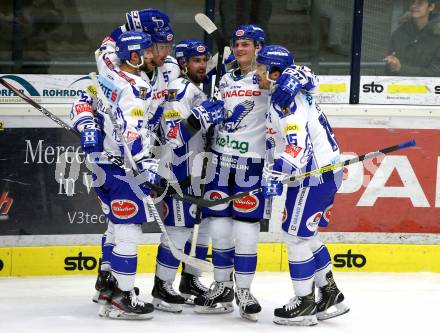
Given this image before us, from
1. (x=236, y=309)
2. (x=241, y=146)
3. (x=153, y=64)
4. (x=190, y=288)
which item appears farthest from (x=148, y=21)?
(x=236, y=309)

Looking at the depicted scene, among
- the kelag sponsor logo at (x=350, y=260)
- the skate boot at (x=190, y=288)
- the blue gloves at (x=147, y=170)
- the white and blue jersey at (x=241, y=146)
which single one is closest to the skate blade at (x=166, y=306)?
the skate boot at (x=190, y=288)

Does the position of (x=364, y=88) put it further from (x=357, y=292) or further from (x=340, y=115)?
(x=357, y=292)

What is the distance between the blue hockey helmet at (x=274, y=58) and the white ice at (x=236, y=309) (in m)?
1.27

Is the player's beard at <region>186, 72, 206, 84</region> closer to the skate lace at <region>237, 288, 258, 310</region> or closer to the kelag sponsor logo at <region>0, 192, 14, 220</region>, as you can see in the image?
the skate lace at <region>237, 288, 258, 310</region>

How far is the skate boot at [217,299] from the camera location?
580 cm

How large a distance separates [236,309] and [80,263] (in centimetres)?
121

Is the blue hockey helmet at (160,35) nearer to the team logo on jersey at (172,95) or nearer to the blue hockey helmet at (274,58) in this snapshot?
the team logo on jersey at (172,95)

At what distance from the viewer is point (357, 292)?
642 cm

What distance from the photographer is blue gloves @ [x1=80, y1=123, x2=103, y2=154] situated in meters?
5.35

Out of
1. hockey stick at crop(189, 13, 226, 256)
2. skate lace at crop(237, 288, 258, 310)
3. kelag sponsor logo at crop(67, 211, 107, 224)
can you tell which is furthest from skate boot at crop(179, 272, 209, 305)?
kelag sponsor logo at crop(67, 211, 107, 224)

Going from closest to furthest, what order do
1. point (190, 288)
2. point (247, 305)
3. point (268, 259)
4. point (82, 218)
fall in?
point (247, 305)
point (190, 288)
point (82, 218)
point (268, 259)

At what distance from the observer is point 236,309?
234 inches

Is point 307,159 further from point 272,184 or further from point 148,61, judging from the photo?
point 148,61

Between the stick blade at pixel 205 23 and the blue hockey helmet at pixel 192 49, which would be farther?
the stick blade at pixel 205 23
